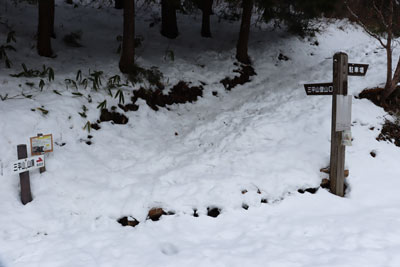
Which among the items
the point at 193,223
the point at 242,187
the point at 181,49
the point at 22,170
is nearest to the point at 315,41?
the point at 181,49

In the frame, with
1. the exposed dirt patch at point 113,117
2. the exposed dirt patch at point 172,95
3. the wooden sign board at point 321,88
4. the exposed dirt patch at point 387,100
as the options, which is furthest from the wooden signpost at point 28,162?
the exposed dirt patch at point 387,100

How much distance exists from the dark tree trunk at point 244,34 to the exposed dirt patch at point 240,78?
39 centimetres

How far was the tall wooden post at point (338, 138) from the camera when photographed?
191 inches

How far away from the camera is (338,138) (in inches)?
195

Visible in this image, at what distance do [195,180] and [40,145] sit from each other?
104 inches

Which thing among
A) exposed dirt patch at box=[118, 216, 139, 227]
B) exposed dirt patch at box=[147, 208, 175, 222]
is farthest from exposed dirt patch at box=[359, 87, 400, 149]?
exposed dirt patch at box=[118, 216, 139, 227]

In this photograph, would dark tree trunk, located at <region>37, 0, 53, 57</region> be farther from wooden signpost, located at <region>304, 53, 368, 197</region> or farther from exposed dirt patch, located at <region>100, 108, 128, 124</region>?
wooden signpost, located at <region>304, 53, 368, 197</region>

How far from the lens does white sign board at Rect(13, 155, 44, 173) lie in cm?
430

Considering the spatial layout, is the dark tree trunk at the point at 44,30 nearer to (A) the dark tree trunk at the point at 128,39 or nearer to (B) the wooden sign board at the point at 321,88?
(A) the dark tree trunk at the point at 128,39

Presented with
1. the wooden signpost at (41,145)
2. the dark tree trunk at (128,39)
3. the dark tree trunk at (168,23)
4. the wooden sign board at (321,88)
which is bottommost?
the wooden signpost at (41,145)

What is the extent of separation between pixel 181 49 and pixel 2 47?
580 cm

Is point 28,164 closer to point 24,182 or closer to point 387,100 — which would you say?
point 24,182

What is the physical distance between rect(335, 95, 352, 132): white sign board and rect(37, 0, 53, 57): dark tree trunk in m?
7.77

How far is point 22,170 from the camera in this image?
4363mm
